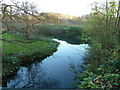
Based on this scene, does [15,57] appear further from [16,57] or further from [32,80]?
[32,80]

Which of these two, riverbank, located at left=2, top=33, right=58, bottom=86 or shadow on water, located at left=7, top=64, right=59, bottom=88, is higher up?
riverbank, located at left=2, top=33, right=58, bottom=86

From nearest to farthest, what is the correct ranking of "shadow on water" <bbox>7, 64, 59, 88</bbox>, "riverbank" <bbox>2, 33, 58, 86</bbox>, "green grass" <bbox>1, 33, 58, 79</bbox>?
"shadow on water" <bbox>7, 64, 59, 88</bbox>, "riverbank" <bbox>2, 33, 58, 86</bbox>, "green grass" <bbox>1, 33, 58, 79</bbox>

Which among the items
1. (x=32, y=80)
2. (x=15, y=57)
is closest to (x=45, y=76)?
(x=32, y=80)

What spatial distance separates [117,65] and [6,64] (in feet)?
16.2

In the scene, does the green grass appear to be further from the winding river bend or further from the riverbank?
the winding river bend

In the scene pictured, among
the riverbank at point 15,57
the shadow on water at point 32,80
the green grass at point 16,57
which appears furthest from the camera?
the green grass at point 16,57

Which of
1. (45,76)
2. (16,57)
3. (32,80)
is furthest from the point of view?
(16,57)

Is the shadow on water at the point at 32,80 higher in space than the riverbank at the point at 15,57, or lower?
lower

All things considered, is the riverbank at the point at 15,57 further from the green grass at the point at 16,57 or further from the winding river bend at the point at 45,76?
the winding river bend at the point at 45,76

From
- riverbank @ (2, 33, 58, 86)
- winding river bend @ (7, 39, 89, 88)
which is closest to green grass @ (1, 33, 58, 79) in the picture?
riverbank @ (2, 33, 58, 86)

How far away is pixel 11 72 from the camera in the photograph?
5.95m

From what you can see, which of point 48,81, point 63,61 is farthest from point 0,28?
point 63,61

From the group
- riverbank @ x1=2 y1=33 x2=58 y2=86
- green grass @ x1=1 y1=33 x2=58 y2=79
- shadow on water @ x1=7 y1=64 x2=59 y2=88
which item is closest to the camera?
shadow on water @ x1=7 y1=64 x2=59 y2=88

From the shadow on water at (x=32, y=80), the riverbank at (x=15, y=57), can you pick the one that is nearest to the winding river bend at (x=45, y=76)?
the shadow on water at (x=32, y=80)
